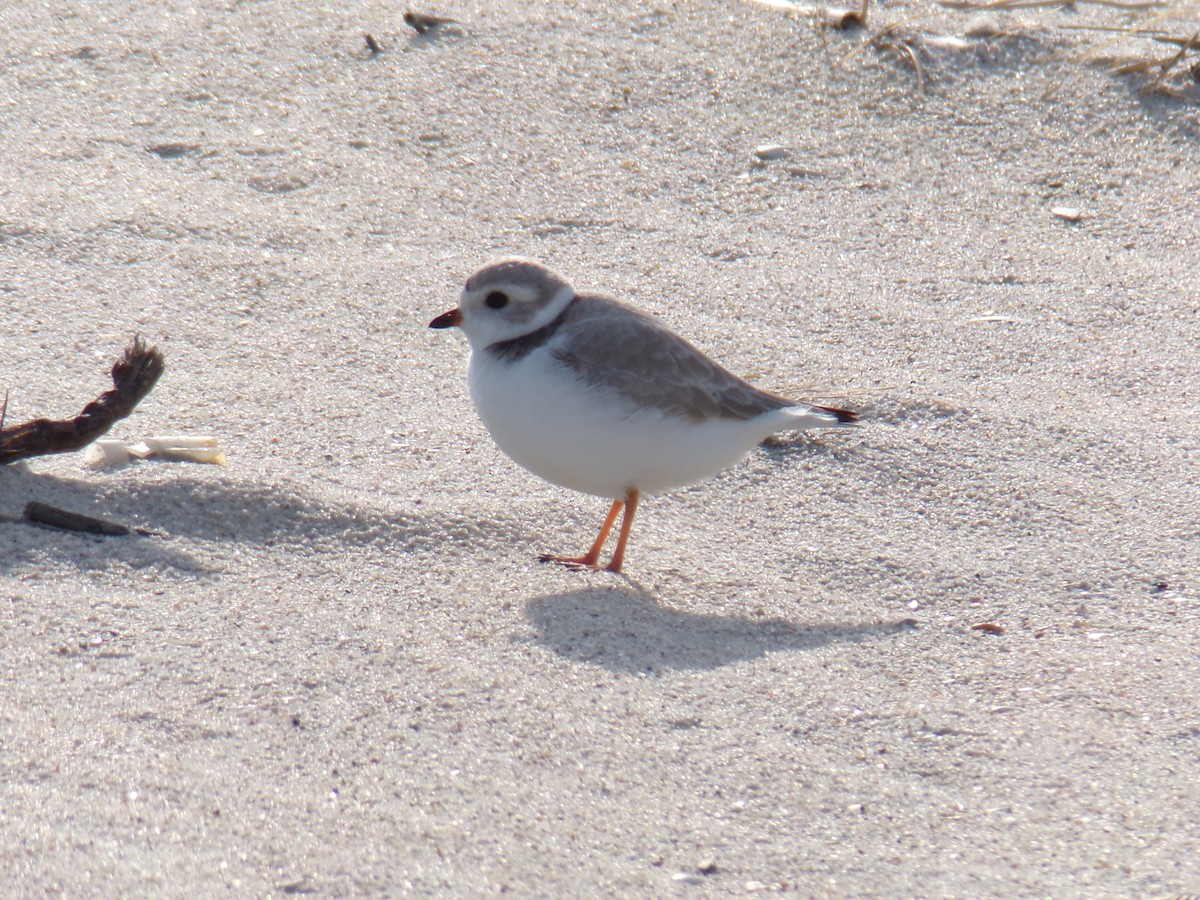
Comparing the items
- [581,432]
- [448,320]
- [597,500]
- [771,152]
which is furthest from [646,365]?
[771,152]

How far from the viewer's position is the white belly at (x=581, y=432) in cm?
408

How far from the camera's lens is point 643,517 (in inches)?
185

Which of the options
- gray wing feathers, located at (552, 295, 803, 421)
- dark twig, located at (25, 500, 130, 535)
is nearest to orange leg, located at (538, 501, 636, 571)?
gray wing feathers, located at (552, 295, 803, 421)

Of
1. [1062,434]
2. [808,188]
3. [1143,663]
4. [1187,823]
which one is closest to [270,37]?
[808,188]

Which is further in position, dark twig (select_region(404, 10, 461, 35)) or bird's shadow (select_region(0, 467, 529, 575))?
dark twig (select_region(404, 10, 461, 35))

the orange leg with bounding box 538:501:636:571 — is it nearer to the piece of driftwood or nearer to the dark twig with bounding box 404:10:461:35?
the piece of driftwood

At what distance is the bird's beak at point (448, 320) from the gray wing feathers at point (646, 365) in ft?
1.11

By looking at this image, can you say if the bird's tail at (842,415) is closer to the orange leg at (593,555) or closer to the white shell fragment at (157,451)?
the orange leg at (593,555)

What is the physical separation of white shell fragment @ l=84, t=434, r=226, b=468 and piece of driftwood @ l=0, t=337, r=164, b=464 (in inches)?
8.2

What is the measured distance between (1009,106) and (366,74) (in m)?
3.16

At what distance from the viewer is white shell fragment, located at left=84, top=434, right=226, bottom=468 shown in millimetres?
4348

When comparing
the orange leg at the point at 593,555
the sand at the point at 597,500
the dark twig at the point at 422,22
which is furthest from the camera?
the dark twig at the point at 422,22

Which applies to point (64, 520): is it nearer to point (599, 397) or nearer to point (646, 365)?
point (599, 397)

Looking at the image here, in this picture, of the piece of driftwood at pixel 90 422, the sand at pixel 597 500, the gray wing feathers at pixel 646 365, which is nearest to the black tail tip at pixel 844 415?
the gray wing feathers at pixel 646 365
